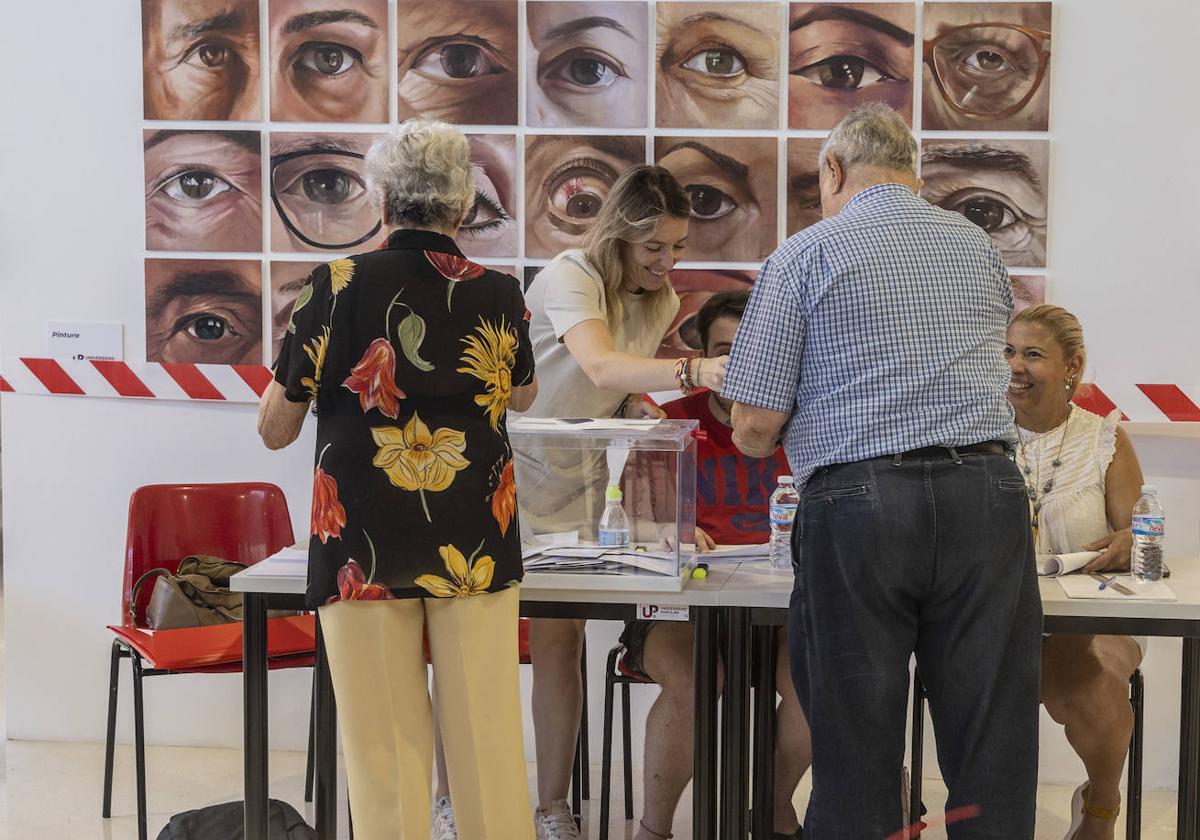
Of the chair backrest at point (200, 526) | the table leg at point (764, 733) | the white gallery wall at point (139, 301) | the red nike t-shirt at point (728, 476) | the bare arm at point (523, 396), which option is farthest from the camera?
the white gallery wall at point (139, 301)

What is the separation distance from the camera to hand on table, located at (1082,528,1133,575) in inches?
118

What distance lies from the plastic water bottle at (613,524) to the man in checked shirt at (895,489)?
576mm

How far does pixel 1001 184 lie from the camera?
13.5ft

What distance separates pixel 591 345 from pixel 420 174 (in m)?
0.93

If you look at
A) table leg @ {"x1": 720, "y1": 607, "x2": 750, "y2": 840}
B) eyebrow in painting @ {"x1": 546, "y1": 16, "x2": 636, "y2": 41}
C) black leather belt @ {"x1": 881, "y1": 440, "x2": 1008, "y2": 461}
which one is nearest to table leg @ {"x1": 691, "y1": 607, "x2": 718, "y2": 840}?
table leg @ {"x1": 720, "y1": 607, "x2": 750, "y2": 840}

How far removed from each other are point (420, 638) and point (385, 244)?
30.0 inches

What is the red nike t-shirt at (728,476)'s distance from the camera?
3605 mm

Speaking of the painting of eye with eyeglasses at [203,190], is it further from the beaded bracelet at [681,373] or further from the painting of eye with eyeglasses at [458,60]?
the beaded bracelet at [681,373]

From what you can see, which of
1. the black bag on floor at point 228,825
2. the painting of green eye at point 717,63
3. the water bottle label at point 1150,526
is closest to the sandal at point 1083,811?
the water bottle label at point 1150,526

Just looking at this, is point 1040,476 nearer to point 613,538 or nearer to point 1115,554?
point 1115,554

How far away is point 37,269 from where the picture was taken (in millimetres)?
4406

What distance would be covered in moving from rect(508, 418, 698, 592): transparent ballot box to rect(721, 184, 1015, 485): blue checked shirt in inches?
19.8

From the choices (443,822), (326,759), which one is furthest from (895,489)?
(443,822)

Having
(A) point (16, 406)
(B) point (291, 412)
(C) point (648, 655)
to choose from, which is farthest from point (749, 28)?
(A) point (16, 406)
